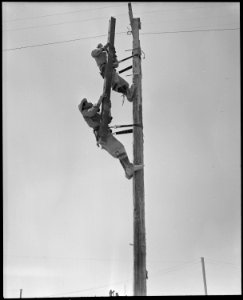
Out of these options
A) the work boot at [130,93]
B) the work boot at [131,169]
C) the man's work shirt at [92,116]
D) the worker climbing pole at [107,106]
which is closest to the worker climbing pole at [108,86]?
the worker climbing pole at [107,106]

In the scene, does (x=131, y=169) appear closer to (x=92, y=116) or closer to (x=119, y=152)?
(x=119, y=152)

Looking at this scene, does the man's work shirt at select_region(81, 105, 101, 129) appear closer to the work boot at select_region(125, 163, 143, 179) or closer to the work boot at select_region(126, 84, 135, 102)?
the work boot at select_region(126, 84, 135, 102)

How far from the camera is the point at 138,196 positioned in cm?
515

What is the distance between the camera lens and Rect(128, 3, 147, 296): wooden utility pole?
187 inches

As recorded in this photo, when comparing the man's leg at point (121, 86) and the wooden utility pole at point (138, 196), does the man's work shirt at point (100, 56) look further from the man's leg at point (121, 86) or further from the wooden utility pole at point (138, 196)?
the wooden utility pole at point (138, 196)

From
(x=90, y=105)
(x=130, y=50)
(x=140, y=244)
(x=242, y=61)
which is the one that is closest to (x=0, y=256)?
(x=140, y=244)

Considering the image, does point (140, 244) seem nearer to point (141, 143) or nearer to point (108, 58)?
point (141, 143)

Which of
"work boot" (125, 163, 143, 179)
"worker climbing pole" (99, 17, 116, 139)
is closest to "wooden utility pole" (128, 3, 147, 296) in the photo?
"work boot" (125, 163, 143, 179)

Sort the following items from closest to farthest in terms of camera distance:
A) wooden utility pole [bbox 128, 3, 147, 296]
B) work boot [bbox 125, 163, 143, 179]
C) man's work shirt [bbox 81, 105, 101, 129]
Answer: wooden utility pole [bbox 128, 3, 147, 296], work boot [bbox 125, 163, 143, 179], man's work shirt [bbox 81, 105, 101, 129]

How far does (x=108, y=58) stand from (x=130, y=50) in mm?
757

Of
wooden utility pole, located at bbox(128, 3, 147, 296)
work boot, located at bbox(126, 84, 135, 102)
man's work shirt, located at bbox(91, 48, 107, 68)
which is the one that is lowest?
wooden utility pole, located at bbox(128, 3, 147, 296)

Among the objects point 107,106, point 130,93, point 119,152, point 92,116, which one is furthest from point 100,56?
point 119,152

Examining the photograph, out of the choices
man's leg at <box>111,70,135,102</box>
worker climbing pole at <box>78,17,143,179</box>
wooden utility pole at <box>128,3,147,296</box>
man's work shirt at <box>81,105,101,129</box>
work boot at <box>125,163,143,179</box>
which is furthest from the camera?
man's leg at <box>111,70,135,102</box>

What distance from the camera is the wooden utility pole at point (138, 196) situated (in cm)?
476
